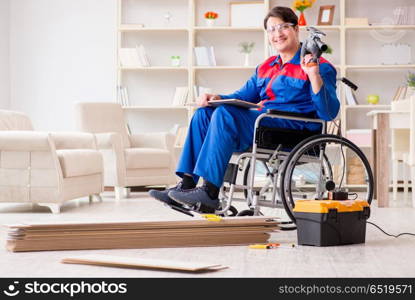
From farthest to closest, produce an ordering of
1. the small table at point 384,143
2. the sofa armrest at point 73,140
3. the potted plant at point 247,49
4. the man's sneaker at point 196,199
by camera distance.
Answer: the potted plant at point 247,49 → the sofa armrest at point 73,140 → the small table at point 384,143 → the man's sneaker at point 196,199

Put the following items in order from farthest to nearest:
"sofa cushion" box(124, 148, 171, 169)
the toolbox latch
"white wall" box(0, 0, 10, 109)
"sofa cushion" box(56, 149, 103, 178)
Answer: "white wall" box(0, 0, 10, 109) → "sofa cushion" box(124, 148, 171, 169) → "sofa cushion" box(56, 149, 103, 178) → the toolbox latch

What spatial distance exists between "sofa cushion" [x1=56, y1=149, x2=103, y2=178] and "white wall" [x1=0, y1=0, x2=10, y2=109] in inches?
100

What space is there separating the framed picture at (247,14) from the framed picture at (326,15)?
0.57 m

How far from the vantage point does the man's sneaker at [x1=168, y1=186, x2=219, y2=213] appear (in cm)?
280

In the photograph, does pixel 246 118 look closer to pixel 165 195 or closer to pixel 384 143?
pixel 165 195

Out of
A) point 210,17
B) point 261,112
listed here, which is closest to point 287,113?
point 261,112

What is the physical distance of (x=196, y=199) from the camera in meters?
2.80

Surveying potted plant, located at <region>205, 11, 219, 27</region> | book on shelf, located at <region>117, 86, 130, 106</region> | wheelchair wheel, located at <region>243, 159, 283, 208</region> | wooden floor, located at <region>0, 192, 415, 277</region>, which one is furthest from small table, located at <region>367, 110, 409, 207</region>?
book on shelf, located at <region>117, 86, 130, 106</region>

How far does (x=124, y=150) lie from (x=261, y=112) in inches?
109

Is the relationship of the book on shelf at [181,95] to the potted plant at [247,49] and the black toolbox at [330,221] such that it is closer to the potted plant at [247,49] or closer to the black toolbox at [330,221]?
the potted plant at [247,49]

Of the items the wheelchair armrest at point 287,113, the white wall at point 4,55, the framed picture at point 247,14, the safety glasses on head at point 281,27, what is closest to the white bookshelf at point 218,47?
the framed picture at point 247,14

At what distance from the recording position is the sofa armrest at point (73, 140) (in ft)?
16.3

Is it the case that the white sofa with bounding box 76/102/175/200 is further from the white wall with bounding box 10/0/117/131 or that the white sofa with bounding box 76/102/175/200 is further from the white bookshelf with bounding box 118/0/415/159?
the white wall with bounding box 10/0/117/131

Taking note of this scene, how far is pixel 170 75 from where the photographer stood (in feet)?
23.4
